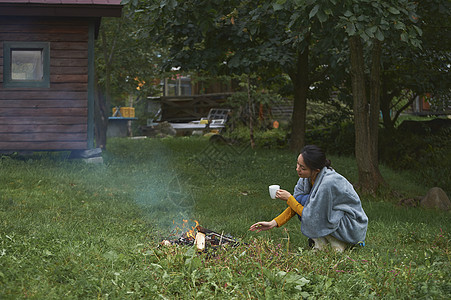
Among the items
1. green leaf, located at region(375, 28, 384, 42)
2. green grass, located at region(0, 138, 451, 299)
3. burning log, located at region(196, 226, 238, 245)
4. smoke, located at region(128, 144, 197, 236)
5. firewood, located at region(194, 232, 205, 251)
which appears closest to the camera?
green grass, located at region(0, 138, 451, 299)

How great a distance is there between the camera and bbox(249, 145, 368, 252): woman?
514 cm

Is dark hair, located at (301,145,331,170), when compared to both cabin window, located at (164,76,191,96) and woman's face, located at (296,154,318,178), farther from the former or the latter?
cabin window, located at (164,76,191,96)

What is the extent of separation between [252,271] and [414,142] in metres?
12.9

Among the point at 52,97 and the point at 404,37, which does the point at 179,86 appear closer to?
the point at 52,97

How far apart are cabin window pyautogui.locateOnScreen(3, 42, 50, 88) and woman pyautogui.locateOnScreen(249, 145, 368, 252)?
27.8 feet

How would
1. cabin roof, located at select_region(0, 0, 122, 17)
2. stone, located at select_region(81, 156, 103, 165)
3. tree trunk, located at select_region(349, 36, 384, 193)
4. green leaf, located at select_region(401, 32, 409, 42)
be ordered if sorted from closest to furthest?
green leaf, located at select_region(401, 32, 409, 42) < tree trunk, located at select_region(349, 36, 384, 193) < cabin roof, located at select_region(0, 0, 122, 17) < stone, located at select_region(81, 156, 103, 165)

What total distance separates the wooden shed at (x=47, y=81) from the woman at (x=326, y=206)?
7920 millimetres

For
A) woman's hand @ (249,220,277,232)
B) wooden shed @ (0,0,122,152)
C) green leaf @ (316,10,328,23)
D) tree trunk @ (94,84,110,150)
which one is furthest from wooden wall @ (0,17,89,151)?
woman's hand @ (249,220,277,232)

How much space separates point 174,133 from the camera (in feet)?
83.8

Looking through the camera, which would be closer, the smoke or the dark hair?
the dark hair

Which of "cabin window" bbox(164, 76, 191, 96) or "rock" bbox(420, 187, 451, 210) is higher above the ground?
"cabin window" bbox(164, 76, 191, 96)

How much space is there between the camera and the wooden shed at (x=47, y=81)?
11977 mm

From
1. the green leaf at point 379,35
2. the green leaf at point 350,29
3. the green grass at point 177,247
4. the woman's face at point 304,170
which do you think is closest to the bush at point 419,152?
the green grass at point 177,247

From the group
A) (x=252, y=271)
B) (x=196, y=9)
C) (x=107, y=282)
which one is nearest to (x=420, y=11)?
(x=196, y=9)
